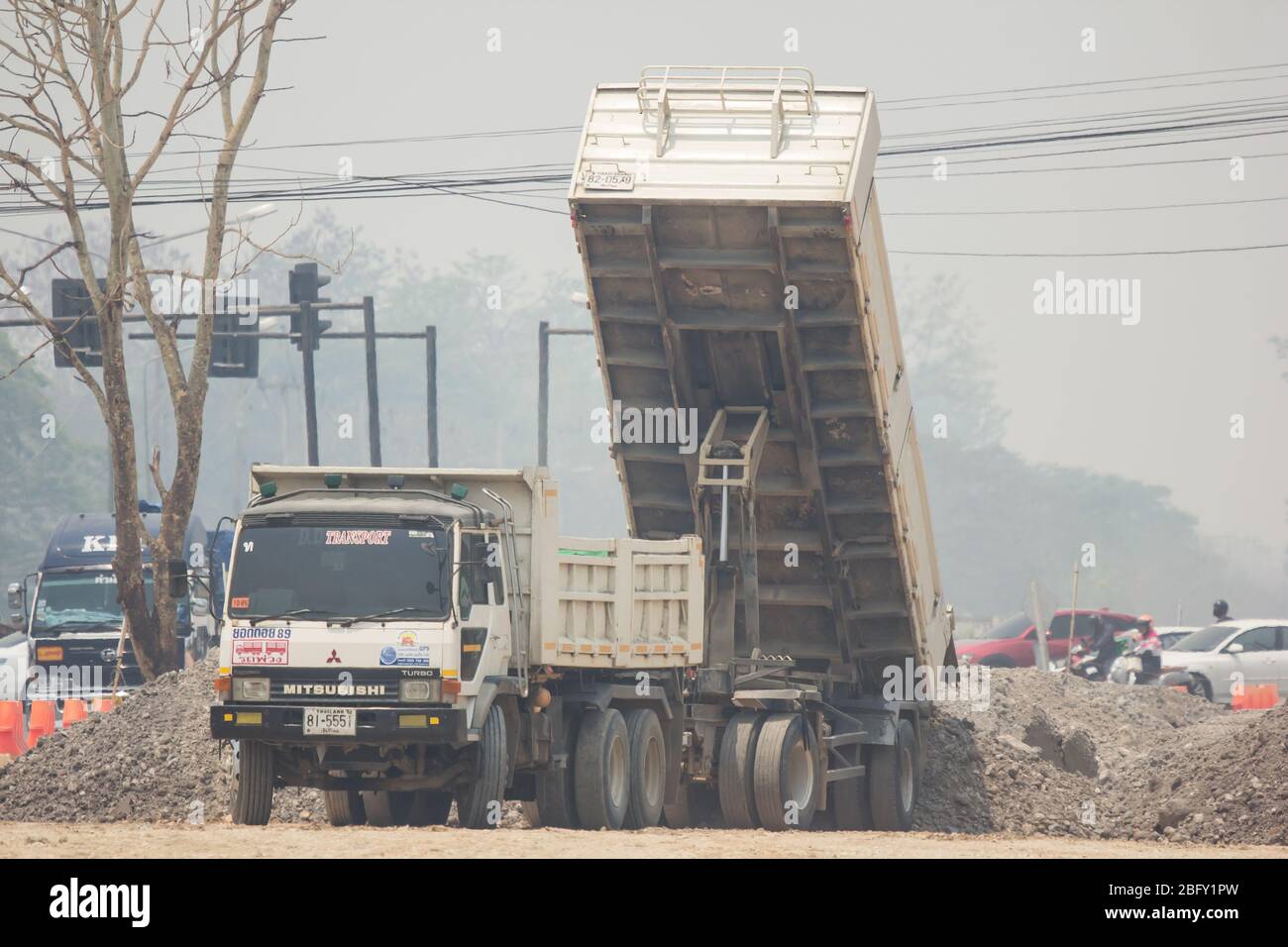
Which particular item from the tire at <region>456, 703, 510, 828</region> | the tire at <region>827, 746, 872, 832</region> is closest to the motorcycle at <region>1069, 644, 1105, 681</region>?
the tire at <region>827, 746, 872, 832</region>

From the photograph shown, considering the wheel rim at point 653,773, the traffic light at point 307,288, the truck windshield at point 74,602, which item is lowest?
the wheel rim at point 653,773

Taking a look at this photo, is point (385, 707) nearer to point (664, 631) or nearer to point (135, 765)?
point (664, 631)

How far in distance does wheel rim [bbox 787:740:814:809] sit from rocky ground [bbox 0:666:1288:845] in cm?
244

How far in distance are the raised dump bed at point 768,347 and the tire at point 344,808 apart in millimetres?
3460

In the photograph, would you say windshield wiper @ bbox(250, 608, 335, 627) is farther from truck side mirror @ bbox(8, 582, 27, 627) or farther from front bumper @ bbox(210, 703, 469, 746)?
truck side mirror @ bbox(8, 582, 27, 627)

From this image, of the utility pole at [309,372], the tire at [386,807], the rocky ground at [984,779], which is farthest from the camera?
the utility pole at [309,372]

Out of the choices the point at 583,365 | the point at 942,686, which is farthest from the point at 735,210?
the point at 583,365

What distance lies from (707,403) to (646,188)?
7.93ft

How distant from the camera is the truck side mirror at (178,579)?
14.8m

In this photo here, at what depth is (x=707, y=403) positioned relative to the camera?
17328 millimetres

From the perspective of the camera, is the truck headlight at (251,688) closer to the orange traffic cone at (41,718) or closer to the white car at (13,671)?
the orange traffic cone at (41,718)

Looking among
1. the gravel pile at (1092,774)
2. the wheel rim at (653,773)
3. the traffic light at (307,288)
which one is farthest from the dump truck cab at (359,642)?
the traffic light at (307,288)

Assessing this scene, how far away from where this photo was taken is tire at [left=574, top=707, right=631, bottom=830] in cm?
1541

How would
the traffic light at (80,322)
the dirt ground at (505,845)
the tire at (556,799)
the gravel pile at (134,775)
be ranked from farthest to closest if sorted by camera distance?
1. the traffic light at (80,322)
2. the gravel pile at (134,775)
3. the tire at (556,799)
4. the dirt ground at (505,845)
